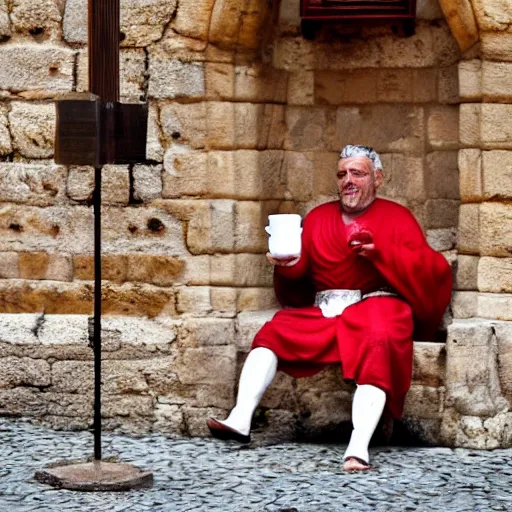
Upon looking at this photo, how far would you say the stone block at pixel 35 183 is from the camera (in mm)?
7766

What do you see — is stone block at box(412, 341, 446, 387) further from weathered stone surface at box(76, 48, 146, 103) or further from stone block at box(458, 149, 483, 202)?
weathered stone surface at box(76, 48, 146, 103)

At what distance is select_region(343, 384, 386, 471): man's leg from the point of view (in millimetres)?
6824

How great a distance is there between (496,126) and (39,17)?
2453 millimetres

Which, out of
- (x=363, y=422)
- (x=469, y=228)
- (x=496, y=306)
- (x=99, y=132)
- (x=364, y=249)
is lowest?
(x=363, y=422)

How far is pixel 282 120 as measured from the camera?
803 centimetres

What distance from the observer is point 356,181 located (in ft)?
24.7

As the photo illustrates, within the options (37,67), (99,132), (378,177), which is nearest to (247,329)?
(378,177)

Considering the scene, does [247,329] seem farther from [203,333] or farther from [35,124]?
[35,124]

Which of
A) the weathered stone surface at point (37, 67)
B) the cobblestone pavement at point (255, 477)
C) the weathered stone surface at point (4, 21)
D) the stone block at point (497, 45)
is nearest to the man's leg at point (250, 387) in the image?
the cobblestone pavement at point (255, 477)

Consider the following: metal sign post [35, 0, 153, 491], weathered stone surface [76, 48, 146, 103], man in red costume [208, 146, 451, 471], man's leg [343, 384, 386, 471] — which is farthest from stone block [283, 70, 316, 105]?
man's leg [343, 384, 386, 471]

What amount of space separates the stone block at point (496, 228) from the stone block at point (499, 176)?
56mm

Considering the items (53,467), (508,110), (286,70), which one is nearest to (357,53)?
(286,70)

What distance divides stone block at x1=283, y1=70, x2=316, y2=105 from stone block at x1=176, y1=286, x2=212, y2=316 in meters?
1.19

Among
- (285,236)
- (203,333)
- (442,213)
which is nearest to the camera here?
(285,236)
